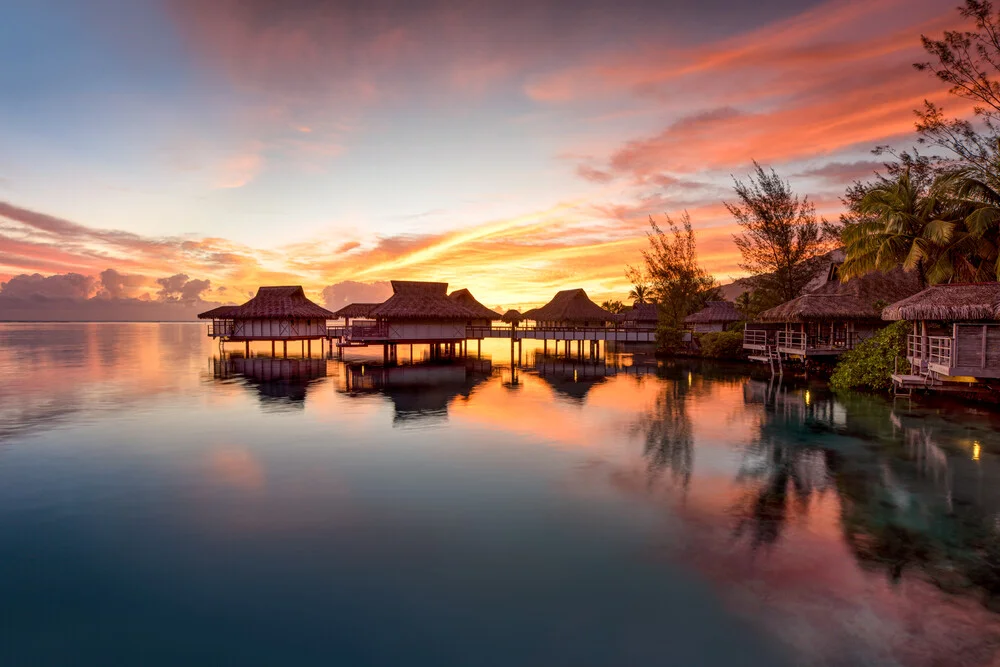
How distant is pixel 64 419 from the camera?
21.1 m

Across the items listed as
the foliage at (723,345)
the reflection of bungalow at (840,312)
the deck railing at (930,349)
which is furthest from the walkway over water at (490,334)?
the deck railing at (930,349)

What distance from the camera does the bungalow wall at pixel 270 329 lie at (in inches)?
1863

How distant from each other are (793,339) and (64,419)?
38610 millimetres

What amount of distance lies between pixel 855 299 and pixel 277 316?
42.7 meters

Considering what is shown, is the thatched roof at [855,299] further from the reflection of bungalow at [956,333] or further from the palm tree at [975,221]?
the reflection of bungalow at [956,333]

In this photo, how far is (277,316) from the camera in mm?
46094

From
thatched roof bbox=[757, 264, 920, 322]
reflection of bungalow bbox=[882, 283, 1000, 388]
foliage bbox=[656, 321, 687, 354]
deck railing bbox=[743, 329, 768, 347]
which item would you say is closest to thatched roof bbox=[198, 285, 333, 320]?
foliage bbox=[656, 321, 687, 354]

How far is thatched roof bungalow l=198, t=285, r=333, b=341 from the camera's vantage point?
46438 millimetres

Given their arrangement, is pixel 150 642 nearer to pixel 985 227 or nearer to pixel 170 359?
pixel 985 227

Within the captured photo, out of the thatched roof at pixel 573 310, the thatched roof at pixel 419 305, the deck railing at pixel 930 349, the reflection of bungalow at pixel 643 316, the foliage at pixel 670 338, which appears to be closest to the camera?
the deck railing at pixel 930 349

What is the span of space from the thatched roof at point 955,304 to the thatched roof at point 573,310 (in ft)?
96.1

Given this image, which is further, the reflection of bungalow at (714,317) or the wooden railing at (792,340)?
the reflection of bungalow at (714,317)

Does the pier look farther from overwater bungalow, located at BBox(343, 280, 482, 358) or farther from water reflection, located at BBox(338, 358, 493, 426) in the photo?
water reflection, located at BBox(338, 358, 493, 426)

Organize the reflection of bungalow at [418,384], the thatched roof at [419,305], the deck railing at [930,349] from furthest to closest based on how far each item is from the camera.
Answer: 1. the thatched roof at [419,305]
2. the reflection of bungalow at [418,384]
3. the deck railing at [930,349]
